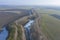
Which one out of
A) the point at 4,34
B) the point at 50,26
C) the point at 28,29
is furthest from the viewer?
the point at 50,26

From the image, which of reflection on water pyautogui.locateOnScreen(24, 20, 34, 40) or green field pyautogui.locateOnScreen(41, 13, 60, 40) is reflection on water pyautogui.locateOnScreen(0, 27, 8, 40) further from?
green field pyautogui.locateOnScreen(41, 13, 60, 40)

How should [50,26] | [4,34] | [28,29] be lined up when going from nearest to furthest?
[4,34]
[28,29]
[50,26]

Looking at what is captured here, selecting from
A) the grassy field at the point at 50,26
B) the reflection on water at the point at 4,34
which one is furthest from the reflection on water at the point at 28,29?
the reflection on water at the point at 4,34

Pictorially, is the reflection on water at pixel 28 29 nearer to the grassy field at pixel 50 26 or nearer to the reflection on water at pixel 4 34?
the grassy field at pixel 50 26

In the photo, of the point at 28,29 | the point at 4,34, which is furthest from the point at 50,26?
the point at 4,34

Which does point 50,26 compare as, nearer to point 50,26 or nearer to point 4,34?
point 50,26

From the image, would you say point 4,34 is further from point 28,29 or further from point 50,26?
point 50,26

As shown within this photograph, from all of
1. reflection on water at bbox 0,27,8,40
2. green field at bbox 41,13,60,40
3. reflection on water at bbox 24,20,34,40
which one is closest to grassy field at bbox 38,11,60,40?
green field at bbox 41,13,60,40

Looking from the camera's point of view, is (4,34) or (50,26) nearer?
(4,34)
